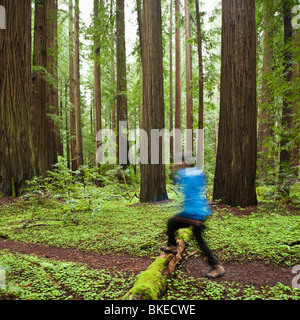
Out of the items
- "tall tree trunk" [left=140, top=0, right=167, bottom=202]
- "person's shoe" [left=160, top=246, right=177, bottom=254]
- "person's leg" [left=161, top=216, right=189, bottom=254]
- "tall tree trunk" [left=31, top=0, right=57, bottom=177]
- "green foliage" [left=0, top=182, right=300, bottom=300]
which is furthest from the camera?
"tall tree trunk" [left=31, top=0, right=57, bottom=177]

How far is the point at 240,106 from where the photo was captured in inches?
256

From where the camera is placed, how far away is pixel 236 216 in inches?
226

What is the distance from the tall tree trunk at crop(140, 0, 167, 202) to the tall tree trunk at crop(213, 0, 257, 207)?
2421mm

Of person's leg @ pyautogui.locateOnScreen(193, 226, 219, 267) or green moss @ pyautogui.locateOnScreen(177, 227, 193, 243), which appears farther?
green moss @ pyautogui.locateOnScreen(177, 227, 193, 243)

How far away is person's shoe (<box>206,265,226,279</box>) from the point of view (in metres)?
2.97

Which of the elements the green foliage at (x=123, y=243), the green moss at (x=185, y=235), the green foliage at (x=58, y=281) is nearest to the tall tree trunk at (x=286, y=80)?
the green foliage at (x=123, y=243)

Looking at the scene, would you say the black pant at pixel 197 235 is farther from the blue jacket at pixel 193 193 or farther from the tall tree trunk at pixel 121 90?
the tall tree trunk at pixel 121 90

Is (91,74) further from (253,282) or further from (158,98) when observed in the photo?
(253,282)

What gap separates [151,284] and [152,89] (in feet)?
22.5

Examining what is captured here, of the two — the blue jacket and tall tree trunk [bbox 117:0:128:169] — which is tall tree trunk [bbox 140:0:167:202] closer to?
tall tree trunk [bbox 117:0:128:169]

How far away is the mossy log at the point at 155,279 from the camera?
219 centimetres

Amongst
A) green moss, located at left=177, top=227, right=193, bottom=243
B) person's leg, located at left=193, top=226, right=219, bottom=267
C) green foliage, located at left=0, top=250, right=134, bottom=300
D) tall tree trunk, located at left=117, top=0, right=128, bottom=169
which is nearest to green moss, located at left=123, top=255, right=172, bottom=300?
green foliage, located at left=0, top=250, right=134, bottom=300
